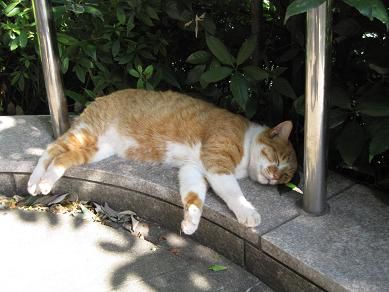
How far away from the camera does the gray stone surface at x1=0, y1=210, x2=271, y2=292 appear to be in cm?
227

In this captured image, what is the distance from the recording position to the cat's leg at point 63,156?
9.06ft

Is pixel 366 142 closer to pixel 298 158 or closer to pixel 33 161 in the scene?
pixel 298 158

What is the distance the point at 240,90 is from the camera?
2.65 m

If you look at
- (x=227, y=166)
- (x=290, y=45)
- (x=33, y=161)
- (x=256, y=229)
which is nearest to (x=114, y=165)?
(x=33, y=161)

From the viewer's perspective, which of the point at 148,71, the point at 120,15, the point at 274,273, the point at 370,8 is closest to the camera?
the point at 370,8

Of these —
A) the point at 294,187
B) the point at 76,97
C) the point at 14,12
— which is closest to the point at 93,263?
the point at 294,187

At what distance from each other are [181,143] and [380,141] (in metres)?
1.32

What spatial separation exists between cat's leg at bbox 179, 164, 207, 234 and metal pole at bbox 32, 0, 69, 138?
916 millimetres

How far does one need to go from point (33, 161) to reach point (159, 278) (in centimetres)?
120

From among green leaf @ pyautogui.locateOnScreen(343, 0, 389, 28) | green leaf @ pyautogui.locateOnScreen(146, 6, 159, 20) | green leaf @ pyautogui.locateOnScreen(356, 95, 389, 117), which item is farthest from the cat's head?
green leaf @ pyautogui.locateOnScreen(343, 0, 389, 28)

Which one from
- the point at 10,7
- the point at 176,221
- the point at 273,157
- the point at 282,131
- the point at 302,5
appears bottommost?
the point at 176,221

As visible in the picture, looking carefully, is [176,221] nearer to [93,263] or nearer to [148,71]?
[93,263]

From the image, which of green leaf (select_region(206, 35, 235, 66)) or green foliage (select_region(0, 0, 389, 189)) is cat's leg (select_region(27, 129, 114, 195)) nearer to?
green foliage (select_region(0, 0, 389, 189))

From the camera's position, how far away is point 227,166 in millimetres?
2740
